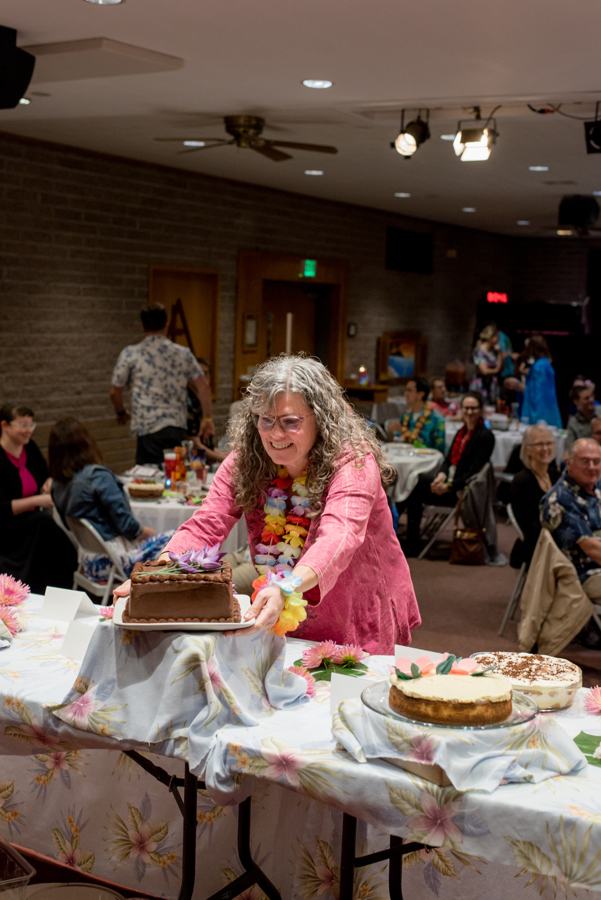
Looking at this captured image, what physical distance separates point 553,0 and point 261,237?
19.7 feet

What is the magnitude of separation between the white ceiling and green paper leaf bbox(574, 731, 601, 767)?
2712 mm

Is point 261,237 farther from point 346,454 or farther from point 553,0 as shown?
point 346,454

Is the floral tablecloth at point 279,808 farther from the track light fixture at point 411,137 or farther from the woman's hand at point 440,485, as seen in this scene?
the woman's hand at point 440,485

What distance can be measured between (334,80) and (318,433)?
3.07 m

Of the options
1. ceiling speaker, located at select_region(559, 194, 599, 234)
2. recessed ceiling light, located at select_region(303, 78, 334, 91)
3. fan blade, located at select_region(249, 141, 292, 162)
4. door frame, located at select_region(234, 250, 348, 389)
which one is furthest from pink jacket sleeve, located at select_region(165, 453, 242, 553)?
ceiling speaker, located at select_region(559, 194, 599, 234)

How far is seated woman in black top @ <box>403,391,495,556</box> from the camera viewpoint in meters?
6.09

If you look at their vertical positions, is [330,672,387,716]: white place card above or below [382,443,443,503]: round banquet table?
above

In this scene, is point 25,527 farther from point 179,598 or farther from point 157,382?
point 179,598

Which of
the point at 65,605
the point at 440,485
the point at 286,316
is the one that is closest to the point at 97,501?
the point at 65,605

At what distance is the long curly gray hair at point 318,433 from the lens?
83.7 inches

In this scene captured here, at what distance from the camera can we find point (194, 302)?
333 inches

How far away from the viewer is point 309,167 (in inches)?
302

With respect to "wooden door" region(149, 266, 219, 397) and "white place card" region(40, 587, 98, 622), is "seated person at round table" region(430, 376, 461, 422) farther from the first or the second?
"white place card" region(40, 587, 98, 622)

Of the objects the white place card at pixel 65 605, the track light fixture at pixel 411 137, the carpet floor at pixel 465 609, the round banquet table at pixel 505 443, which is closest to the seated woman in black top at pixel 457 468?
the carpet floor at pixel 465 609
